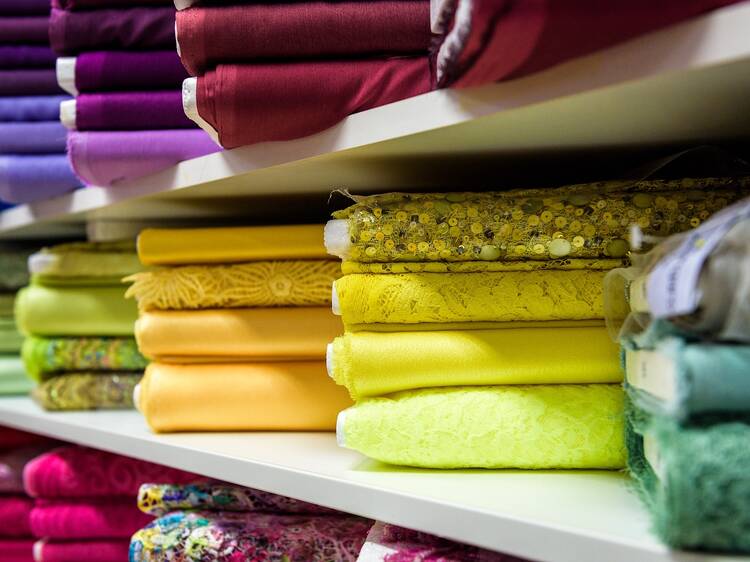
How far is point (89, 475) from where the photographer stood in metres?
0.95

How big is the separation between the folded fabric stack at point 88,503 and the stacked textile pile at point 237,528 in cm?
17

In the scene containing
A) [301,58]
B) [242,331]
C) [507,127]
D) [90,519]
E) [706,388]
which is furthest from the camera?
[90,519]

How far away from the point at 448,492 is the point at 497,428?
70 mm

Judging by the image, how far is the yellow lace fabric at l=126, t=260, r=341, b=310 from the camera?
0.79 metres

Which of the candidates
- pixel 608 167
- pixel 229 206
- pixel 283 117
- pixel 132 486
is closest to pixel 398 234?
pixel 283 117

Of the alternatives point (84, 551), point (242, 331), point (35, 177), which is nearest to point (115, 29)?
point (35, 177)

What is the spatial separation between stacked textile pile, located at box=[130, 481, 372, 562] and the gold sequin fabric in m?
0.27

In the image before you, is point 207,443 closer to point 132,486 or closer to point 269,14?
point 132,486

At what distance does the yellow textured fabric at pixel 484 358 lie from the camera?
0.60 metres

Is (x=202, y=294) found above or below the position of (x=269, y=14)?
below

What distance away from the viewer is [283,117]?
0.62 metres

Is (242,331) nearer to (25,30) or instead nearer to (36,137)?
(36,137)

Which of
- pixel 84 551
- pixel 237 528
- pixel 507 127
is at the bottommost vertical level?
pixel 84 551

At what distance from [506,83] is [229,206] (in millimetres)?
511
